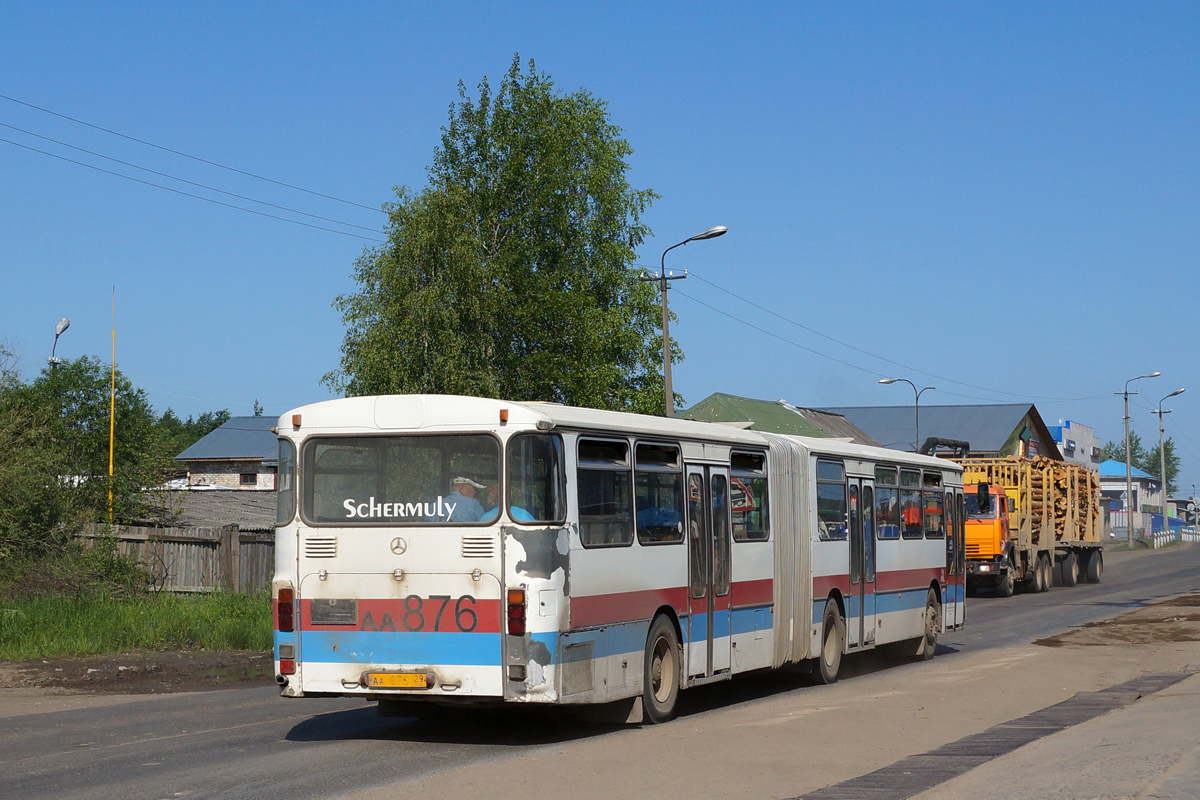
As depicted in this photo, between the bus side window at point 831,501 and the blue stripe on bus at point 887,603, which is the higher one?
the bus side window at point 831,501

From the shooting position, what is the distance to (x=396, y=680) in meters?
10.9

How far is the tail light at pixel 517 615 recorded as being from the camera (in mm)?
10562

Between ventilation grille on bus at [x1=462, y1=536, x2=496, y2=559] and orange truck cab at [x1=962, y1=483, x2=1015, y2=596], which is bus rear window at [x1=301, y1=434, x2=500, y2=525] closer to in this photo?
ventilation grille on bus at [x1=462, y1=536, x2=496, y2=559]

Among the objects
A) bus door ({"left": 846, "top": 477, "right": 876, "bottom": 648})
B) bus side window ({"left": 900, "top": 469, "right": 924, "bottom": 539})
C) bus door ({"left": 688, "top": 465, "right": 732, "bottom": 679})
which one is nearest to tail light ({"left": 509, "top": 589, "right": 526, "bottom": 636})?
bus door ({"left": 688, "top": 465, "right": 732, "bottom": 679})

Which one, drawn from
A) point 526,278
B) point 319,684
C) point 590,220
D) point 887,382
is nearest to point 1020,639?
point 319,684

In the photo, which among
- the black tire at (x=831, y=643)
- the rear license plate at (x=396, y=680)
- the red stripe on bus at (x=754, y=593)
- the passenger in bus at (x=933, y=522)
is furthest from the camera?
the passenger in bus at (x=933, y=522)

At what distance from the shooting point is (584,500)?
443 inches

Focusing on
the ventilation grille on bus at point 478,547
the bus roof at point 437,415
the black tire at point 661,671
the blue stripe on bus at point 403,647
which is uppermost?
the bus roof at point 437,415

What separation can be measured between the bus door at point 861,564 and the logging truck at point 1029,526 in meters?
12.7

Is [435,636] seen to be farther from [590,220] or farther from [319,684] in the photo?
[590,220]

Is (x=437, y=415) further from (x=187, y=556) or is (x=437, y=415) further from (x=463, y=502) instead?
(x=187, y=556)

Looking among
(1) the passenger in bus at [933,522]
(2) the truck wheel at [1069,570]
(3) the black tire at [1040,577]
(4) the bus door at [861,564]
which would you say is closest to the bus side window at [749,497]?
(4) the bus door at [861,564]

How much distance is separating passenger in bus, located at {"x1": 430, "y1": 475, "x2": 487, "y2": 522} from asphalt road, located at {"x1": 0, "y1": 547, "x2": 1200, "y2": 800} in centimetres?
186

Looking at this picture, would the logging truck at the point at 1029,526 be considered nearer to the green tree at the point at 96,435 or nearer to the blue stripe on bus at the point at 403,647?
the green tree at the point at 96,435
